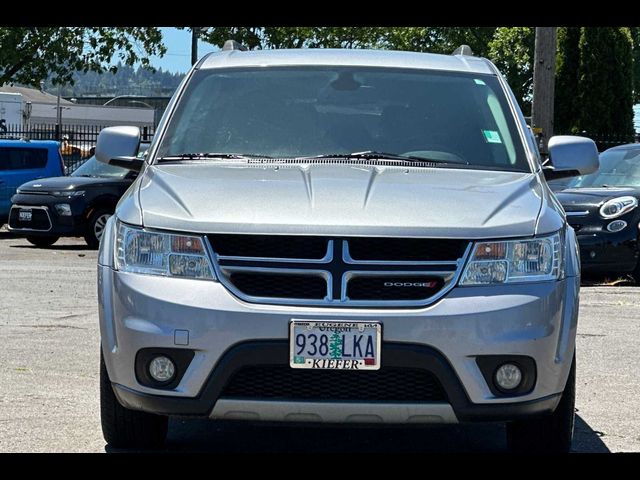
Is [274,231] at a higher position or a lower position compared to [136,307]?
higher

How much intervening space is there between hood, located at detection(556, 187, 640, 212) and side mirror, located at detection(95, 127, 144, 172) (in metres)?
8.66

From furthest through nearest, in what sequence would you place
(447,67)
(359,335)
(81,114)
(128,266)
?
(81,114) < (447,67) < (128,266) < (359,335)

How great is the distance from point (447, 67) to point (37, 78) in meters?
29.4

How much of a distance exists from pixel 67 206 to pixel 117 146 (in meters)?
13.6

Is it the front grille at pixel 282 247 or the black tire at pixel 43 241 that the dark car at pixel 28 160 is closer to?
the black tire at pixel 43 241

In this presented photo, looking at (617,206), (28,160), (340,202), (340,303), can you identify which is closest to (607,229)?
(617,206)

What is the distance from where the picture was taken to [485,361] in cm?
478

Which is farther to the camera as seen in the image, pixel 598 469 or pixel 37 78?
pixel 37 78

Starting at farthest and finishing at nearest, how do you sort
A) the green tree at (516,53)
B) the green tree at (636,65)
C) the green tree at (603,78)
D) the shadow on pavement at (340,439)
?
the green tree at (636,65) < the green tree at (516,53) < the green tree at (603,78) < the shadow on pavement at (340,439)

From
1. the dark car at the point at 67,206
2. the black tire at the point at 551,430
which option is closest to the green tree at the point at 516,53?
the dark car at the point at 67,206

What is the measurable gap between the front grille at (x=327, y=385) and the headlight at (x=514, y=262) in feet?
1.37

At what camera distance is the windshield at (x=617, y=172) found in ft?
49.6
